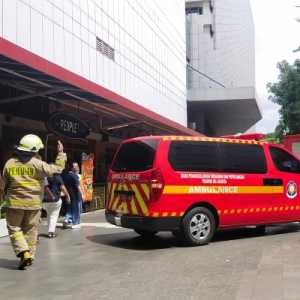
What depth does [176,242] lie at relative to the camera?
1062 cm

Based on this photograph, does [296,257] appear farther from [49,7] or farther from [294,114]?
[294,114]

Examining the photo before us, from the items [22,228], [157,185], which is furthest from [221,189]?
[22,228]

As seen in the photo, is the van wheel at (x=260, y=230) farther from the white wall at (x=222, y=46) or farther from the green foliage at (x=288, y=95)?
the white wall at (x=222, y=46)

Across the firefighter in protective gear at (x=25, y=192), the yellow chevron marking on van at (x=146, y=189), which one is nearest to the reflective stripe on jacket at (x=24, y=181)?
the firefighter in protective gear at (x=25, y=192)

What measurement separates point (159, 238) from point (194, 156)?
2029mm

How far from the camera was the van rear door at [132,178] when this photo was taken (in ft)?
32.1

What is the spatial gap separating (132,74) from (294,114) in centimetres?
1562

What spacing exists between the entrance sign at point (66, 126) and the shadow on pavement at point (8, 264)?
21.7 ft

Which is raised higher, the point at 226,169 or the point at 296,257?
the point at 226,169

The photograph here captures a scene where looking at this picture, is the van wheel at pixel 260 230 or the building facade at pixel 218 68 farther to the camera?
the building facade at pixel 218 68

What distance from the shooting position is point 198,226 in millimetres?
10078

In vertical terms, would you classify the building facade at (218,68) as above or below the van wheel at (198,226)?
above

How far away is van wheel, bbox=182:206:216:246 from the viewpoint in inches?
390

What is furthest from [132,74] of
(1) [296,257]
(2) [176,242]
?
(1) [296,257]
